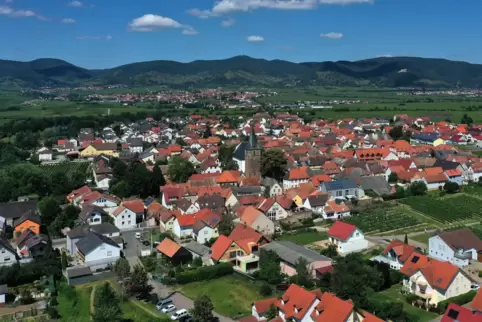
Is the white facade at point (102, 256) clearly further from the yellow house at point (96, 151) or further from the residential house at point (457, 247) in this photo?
the yellow house at point (96, 151)

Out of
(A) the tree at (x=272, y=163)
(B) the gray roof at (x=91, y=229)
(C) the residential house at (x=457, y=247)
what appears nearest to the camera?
(C) the residential house at (x=457, y=247)

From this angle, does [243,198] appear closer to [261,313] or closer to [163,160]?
[261,313]

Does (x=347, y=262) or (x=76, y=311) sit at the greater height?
(x=347, y=262)

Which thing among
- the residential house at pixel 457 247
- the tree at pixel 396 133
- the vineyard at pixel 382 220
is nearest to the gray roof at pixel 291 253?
the residential house at pixel 457 247

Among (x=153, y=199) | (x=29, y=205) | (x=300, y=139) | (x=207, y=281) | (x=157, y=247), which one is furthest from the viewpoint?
(x=300, y=139)

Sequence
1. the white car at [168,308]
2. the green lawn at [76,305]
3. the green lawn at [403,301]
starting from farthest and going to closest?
the white car at [168,308] → the green lawn at [76,305] → the green lawn at [403,301]

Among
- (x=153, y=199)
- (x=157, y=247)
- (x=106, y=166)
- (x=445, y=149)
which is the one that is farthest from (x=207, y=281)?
(x=445, y=149)
